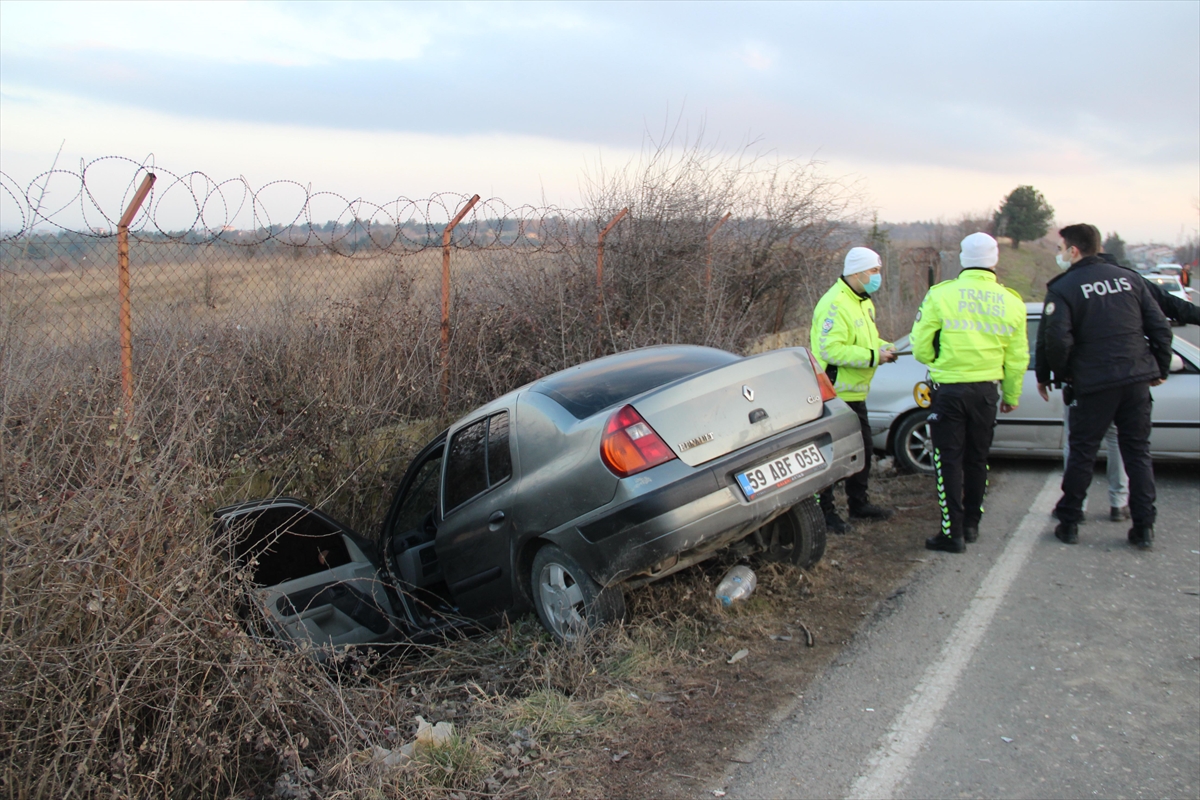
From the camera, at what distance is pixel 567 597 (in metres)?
4.42

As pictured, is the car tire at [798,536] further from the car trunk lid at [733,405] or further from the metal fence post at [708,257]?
the metal fence post at [708,257]

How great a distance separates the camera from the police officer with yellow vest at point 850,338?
19.9ft

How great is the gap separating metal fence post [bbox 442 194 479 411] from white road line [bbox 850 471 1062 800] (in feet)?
14.5

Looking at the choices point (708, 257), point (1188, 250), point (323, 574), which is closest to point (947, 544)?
point (323, 574)

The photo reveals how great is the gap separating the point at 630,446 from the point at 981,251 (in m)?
3.07

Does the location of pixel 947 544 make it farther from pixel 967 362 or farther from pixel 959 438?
pixel 967 362

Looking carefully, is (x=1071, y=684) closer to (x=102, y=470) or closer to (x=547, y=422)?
(x=547, y=422)

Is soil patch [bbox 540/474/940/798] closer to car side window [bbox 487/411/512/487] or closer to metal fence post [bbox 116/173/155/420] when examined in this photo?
car side window [bbox 487/411/512/487]

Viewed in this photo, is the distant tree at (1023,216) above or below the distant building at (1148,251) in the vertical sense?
above

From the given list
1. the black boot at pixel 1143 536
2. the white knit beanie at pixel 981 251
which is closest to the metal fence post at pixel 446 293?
the white knit beanie at pixel 981 251

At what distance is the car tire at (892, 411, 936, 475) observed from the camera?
25.1ft

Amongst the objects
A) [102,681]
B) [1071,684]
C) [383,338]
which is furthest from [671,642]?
[383,338]

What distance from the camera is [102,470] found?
10.8 ft

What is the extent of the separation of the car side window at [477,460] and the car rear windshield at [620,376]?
13.4 inches
